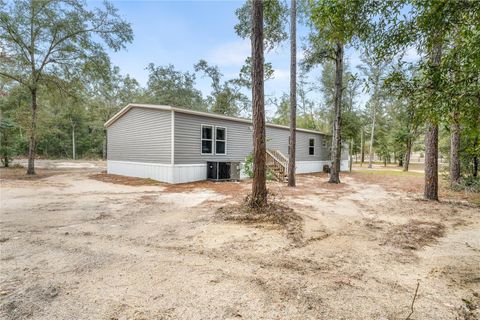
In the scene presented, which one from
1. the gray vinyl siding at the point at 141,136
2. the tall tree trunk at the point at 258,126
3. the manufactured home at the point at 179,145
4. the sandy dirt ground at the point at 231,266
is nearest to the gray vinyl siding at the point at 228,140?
the manufactured home at the point at 179,145

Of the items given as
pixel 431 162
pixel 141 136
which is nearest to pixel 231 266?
pixel 431 162

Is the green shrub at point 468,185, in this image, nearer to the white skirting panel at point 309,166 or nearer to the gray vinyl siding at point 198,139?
the white skirting panel at point 309,166

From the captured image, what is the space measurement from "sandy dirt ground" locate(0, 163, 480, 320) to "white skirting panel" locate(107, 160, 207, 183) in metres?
4.79

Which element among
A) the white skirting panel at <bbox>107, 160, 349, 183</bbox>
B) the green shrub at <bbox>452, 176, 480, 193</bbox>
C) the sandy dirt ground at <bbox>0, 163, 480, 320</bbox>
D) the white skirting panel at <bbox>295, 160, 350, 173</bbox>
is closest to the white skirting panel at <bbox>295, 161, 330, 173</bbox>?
the white skirting panel at <bbox>295, 160, 350, 173</bbox>

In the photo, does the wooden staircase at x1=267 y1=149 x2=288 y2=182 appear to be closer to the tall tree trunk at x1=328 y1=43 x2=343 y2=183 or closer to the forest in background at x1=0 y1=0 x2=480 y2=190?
the tall tree trunk at x1=328 y1=43 x2=343 y2=183

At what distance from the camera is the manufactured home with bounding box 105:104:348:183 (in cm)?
1012

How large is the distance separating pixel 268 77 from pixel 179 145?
4743mm

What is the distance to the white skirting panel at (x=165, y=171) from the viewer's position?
10046 millimetres

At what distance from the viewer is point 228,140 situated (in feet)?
39.9

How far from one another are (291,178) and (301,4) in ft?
23.4

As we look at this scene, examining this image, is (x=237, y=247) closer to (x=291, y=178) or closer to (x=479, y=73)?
(x=479, y=73)

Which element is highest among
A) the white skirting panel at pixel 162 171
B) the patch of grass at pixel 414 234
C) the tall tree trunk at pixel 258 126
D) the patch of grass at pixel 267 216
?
the tall tree trunk at pixel 258 126

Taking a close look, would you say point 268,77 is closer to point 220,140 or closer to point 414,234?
point 220,140

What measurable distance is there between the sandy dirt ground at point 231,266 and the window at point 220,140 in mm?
6739
